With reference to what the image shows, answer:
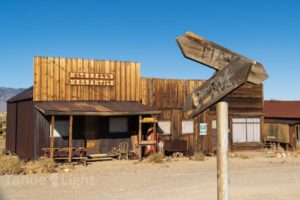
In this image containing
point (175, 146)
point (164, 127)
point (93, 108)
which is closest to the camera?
point (93, 108)

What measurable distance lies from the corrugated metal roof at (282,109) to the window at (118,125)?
14053 mm

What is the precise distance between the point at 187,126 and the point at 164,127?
5.41ft

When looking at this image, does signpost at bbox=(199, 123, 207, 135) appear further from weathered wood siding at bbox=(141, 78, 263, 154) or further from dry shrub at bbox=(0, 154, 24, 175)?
dry shrub at bbox=(0, 154, 24, 175)

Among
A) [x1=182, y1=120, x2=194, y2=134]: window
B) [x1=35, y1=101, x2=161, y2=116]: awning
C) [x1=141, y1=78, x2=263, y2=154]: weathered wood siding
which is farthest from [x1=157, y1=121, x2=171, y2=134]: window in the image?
[x1=35, y1=101, x2=161, y2=116]: awning

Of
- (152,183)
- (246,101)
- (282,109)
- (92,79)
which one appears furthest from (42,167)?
(282,109)

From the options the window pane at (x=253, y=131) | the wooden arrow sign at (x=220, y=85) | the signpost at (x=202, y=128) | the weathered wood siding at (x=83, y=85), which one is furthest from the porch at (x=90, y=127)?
the wooden arrow sign at (x=220, y=85)

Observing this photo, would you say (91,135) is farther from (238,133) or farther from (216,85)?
(216,85)

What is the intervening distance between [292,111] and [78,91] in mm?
17616

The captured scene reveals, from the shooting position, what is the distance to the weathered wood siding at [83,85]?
1853 centimetres

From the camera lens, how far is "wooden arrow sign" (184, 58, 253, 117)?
3.14m

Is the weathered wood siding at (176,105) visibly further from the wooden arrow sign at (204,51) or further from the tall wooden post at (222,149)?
the wooden arrow sign at (204,51)

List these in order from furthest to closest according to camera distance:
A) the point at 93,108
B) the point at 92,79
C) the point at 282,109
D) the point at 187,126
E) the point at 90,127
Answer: the point at 282,109 → the point at 187,126 → the point at 92,79 → the point at 90,127 → the point at 93,108

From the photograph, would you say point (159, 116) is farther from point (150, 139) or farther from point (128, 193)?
point (128, 193)

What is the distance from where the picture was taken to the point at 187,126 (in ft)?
74.0
